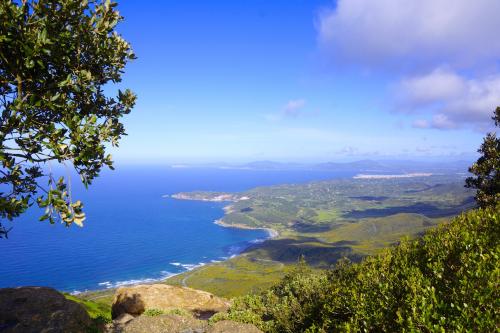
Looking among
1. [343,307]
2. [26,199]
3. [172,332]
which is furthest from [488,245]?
[172,332]

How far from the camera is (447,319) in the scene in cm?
877

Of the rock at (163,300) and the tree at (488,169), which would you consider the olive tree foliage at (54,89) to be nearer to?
the rock at (163,300)

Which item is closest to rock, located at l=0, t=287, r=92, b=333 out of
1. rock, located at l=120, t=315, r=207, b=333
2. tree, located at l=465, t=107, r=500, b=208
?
rock, located at l=120, t=315, r=207, b=333

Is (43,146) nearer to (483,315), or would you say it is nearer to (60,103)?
(60,103)

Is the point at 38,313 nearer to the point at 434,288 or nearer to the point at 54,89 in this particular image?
the point at 54,89

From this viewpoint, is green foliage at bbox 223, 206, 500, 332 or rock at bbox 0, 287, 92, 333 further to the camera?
rock at bbox 0, 287, 92, 333

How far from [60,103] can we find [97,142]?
1.45 metres

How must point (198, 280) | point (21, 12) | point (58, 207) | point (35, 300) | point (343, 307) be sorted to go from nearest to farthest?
point (21, 12) → point (58, 207) → point (343, 307) → point (35, 300) → point (198, 280)

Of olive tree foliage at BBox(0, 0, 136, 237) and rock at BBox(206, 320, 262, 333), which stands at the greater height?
olive tree foliage at BBox(0, 0, 136, 237)

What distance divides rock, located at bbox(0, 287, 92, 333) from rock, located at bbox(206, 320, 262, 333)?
7.70 m

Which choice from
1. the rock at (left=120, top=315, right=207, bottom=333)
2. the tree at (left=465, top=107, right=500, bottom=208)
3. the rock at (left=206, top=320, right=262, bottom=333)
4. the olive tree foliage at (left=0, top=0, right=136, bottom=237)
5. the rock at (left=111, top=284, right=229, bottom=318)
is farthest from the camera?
the rock at (left=111, top=284, right=229, bottom=318)

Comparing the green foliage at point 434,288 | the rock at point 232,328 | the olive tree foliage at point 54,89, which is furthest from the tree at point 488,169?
the olive tree foliage at point 54,89

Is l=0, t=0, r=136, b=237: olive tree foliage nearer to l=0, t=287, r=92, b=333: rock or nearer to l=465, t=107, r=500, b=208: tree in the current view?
l=0, t=287, r=92, b=333: rock

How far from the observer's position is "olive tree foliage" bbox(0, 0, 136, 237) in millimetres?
8039
